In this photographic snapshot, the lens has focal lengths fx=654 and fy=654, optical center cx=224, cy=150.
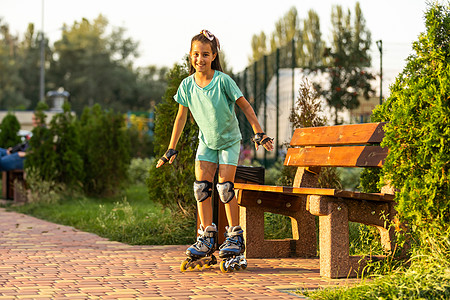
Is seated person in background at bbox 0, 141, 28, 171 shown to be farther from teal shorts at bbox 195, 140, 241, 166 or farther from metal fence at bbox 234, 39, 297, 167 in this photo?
teal shorts at bbox 195, 140, 241, 166

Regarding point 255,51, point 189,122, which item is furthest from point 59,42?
point 189,122

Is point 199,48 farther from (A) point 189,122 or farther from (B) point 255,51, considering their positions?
(B) point 255,51

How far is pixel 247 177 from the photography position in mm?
6191

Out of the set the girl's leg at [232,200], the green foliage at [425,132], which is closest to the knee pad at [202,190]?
the girl's leg at [232,200]

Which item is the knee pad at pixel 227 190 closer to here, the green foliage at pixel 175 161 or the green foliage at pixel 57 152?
the green foliage at pixel 175 161

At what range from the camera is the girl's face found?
5270 mm

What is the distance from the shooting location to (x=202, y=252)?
5.24 metres

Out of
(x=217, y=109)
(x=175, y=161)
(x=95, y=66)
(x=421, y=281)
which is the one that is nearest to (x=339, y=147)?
(x=217, y=109)

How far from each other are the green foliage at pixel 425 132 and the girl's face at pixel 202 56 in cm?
154

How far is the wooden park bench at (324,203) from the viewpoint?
4.77 metres

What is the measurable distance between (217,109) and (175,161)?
2626 mm

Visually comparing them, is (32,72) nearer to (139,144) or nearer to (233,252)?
(139,144)

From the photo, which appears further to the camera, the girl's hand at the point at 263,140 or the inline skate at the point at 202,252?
the inline skate at the point at 202,252

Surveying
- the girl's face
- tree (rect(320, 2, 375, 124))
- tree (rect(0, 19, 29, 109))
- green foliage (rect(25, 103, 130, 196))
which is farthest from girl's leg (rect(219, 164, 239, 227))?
tree (rect(0, 19, 29, 109))
